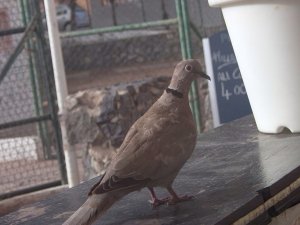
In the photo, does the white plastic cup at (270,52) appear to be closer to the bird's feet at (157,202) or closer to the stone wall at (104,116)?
the bird's feet at (157,202)

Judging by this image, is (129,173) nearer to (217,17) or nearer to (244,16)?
(244,16)

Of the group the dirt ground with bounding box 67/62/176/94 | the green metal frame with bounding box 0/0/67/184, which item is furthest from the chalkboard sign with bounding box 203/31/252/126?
the dirt ground with bounding box 67/62/176/94

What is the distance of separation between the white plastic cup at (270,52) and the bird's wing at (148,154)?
26.3 inches

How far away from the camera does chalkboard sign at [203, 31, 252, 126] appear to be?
13.4 ft

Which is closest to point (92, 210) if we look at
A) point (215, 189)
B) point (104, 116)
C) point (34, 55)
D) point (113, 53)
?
point (215, 189)

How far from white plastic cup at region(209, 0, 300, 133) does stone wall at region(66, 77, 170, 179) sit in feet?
6.47

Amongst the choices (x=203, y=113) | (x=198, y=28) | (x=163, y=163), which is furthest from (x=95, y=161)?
(x=163, y=163)

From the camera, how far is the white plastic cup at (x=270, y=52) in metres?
2.31

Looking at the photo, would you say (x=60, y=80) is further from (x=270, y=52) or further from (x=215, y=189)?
(x=215, y=189)

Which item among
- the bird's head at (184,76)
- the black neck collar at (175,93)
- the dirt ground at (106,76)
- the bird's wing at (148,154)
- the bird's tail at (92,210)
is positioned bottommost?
the dirt ground at (106,76)

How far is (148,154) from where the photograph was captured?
1.73 metres

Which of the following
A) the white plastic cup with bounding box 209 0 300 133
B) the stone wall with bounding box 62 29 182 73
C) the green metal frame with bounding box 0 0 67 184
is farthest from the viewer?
the stone wall with bounding box 62 29 182 73

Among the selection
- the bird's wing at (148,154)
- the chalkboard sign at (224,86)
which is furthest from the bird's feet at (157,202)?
the chalkboard sign at (224,86)

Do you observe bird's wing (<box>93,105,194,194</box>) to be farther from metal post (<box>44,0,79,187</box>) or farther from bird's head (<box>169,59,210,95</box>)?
metal post (<box>44,0,79,187</box>)
